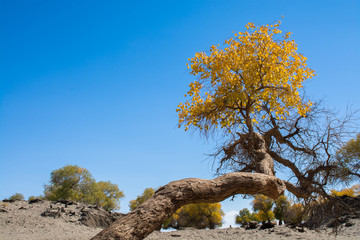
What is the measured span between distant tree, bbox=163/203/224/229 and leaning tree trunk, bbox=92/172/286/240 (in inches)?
1226

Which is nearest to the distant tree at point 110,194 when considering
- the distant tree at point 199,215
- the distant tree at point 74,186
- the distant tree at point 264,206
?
the distant tree at point 74,186

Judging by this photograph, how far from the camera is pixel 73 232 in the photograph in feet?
55.8

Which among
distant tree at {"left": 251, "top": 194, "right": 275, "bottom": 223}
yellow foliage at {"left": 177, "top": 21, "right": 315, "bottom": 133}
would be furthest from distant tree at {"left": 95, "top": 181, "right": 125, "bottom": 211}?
yellow foliage at {"left": 177, "top": 21, "right": 315, "bottom": 133}

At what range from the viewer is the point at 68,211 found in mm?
20656

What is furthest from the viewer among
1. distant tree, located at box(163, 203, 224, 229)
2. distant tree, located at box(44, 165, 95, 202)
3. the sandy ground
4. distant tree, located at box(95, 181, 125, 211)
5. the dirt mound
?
distant tree, located at box(95, 181, 125, 211)

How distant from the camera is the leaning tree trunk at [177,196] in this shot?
15.4 ft

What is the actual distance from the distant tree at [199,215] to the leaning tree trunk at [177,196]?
31.1 m

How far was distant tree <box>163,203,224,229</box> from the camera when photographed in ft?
119

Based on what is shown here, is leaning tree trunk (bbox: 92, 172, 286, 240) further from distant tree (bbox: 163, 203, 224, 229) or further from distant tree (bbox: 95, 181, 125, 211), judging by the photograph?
distant tree (bbox: 95, 181, 125, 211)

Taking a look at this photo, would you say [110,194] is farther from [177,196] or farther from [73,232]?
[177,196]

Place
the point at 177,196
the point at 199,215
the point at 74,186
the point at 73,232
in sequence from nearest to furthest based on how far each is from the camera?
1. the point at 177,196
2. the point at 73,232
3. the point at 199,215
4. the point at 74,186

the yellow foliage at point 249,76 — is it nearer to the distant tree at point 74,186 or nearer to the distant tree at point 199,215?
the distant tree at point 199,215

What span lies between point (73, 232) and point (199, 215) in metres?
23.0

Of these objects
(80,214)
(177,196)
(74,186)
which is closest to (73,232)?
(80,214)
